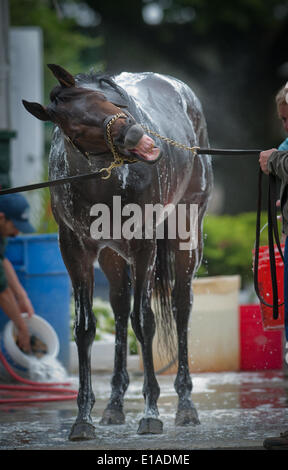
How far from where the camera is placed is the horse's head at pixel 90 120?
185 inches

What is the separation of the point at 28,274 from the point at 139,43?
1852cm

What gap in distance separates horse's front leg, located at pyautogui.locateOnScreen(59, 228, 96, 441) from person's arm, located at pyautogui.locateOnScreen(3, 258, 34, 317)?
1.91 m

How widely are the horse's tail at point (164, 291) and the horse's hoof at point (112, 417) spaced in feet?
2.74

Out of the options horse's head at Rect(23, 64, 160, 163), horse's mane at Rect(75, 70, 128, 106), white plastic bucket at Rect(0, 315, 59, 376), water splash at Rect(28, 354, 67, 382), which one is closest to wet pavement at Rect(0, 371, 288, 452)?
water splash at Rect(28, 354, 67, 382)

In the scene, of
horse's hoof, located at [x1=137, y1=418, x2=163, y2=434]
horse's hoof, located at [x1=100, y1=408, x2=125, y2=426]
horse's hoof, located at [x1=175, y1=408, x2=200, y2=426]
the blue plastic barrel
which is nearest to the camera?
horse's hoof, located at [x1=137, y1=418, x2=163, y2=434]

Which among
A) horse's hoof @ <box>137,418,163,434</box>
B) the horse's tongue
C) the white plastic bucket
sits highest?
the horse's tongue

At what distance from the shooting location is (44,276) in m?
7.70

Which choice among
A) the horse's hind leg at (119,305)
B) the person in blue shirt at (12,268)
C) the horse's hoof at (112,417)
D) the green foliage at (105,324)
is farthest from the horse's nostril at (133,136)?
the green foliage at (105,324)

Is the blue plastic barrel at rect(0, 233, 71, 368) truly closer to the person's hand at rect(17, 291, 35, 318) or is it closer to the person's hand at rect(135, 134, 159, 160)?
the person's hand at rect(17, 291, 35, 318)

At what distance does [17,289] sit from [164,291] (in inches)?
59.6

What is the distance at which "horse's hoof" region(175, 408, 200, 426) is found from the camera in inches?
221

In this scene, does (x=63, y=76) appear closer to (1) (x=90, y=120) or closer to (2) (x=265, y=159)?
(1) (x=90, y=120)

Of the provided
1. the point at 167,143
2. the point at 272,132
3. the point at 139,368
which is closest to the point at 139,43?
the point at 272,132
